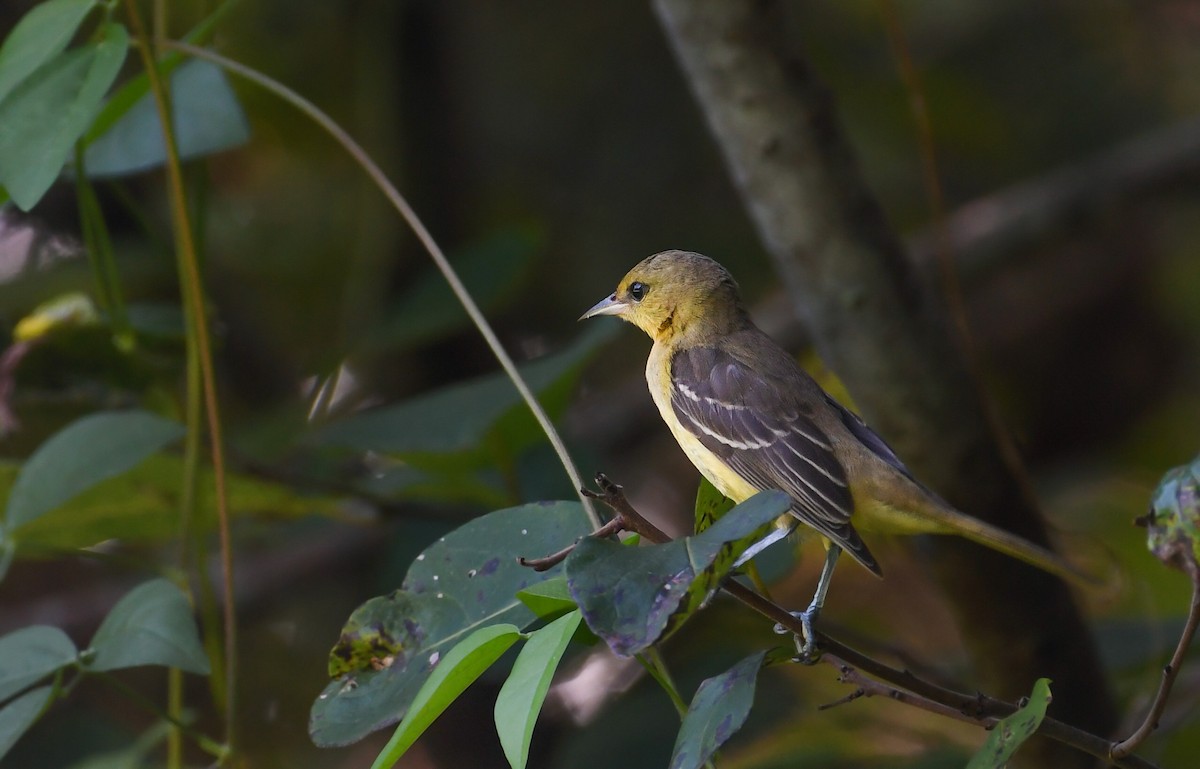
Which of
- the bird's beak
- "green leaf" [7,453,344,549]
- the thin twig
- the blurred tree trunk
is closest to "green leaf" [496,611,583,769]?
the thin twig

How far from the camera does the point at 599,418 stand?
3.78 metres

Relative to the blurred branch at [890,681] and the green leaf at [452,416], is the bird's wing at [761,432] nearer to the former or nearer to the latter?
the green leaf at [452,416]

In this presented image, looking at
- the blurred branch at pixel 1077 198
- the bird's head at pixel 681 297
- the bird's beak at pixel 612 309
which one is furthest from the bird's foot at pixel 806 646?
the blurred branch at pixel 1077 198

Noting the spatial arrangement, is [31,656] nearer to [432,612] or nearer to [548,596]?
[432,612]

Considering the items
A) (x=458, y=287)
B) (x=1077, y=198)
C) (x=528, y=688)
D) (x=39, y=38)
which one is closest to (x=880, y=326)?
(x=458, y=287)

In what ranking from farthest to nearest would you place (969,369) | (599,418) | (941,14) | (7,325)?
1. (941,14)
2. (599,418)
3. (7,325)
4. (969,369)

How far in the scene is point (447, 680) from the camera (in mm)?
1176

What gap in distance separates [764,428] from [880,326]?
0.32 meters

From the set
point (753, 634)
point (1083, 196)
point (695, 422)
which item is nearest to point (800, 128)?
point (695, 422)

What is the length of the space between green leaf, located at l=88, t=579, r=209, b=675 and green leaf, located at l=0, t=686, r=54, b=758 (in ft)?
0.22

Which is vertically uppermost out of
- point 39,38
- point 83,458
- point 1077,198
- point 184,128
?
point 39,38

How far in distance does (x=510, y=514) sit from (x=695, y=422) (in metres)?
0.85

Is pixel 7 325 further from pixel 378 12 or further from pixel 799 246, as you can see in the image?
pixel 799 246

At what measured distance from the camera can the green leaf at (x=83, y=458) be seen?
190 centimetres
